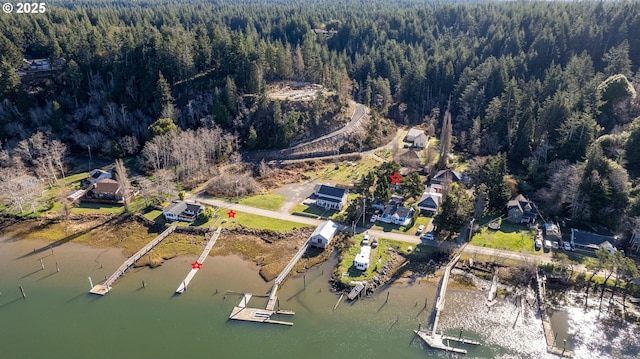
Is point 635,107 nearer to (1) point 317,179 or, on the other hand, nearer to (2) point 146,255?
(1) point 317,179

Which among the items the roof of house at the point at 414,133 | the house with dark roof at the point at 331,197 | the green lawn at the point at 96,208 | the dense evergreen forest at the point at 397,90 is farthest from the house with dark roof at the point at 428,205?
the green lawn at the point at 96,208

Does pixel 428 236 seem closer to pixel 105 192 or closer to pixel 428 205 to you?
pixel 428 205

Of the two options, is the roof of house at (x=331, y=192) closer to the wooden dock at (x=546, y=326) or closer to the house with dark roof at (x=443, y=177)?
the house with dark roof at (x=443, y=177)

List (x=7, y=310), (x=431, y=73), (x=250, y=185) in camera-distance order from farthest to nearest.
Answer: (x=431, y=73), (x=250, y=185), (x=7, y=310)

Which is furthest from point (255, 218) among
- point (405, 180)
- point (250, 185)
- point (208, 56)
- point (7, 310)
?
point (208, 56)

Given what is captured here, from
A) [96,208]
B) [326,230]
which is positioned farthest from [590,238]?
[96,208]

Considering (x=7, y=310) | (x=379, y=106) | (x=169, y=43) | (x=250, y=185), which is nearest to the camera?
(x=7, y=310)

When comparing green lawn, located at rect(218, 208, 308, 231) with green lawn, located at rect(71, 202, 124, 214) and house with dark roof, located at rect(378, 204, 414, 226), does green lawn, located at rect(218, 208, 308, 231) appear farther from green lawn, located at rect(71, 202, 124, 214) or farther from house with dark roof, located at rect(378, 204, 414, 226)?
green lawn, located at rect(71, 202, 124, 214)
